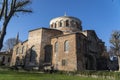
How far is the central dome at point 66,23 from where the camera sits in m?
49.3

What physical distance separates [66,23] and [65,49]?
41.6 ft

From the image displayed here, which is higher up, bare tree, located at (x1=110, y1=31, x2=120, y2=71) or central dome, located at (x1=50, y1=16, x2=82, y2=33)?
central dome, located at (x1=50, y1=16, x2=82, y2=33)

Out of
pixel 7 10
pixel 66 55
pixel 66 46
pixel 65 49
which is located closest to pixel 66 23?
pixel 66 46

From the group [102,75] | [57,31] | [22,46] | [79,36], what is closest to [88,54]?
[79,36]

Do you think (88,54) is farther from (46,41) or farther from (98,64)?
(46,41)

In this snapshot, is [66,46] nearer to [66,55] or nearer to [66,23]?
[66,55]

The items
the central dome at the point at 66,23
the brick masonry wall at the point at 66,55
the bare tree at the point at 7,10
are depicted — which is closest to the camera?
the bare tree at the point at 7,10

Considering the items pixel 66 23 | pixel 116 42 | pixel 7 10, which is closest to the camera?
pixel 7 10

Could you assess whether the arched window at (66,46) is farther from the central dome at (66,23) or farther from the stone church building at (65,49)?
the central dome at (66,23)

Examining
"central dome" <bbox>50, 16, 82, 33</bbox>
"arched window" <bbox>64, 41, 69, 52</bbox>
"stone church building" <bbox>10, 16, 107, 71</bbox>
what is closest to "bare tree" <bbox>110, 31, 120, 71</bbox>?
"stone church building" <bbox>10, 16, 107, 71</bbox>

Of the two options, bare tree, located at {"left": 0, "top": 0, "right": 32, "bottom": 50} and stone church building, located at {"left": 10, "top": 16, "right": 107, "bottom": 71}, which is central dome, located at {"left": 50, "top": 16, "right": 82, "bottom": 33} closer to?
stone church building, located at {"left": 10, "top": 16, "right": 107, "bottom": 71}

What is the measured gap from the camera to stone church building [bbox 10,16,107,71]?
123 ft

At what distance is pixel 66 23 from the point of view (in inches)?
1969

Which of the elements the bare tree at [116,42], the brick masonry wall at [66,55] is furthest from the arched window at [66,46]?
the bare tree at [116,42]
